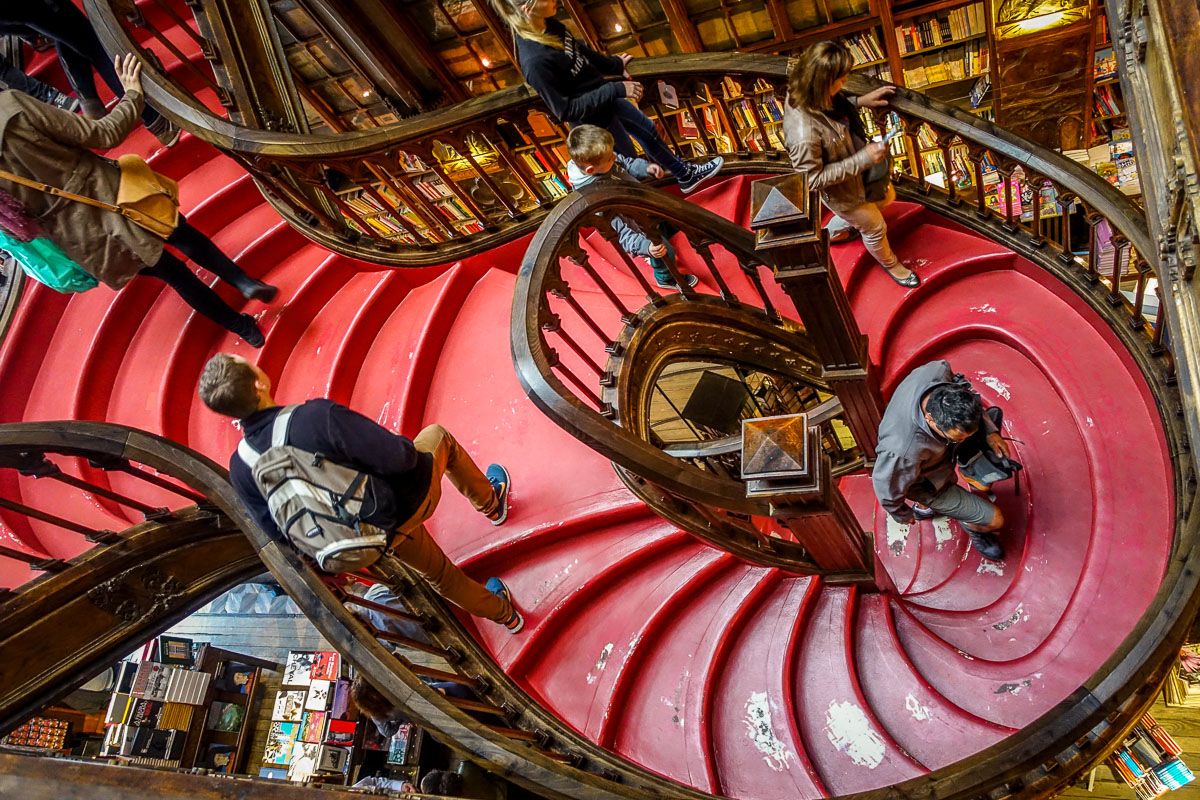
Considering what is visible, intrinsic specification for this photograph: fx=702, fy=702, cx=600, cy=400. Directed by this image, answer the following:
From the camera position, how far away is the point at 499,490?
3344 mm

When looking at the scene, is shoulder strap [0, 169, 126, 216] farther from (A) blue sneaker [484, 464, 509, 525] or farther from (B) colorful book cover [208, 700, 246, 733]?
(B) colorful book cover [208, 700, 246, 733]

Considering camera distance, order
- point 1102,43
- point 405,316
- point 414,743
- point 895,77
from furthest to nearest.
A: point 895,77 → point 1102,43 → point 405,316 → point 414,743

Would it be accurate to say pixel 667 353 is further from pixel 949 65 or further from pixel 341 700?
pixel 949 65

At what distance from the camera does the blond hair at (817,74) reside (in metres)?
2.65

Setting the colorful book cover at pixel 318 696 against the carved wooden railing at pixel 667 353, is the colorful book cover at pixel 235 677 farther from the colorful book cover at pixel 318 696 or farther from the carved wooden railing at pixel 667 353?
the carved wooden railing at pixel 667 353

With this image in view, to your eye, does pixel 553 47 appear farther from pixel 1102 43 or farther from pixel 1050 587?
pixel 1102 43

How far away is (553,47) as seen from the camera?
302 centimetres

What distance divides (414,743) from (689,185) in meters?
3.19

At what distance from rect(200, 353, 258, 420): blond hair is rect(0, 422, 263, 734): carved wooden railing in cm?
52

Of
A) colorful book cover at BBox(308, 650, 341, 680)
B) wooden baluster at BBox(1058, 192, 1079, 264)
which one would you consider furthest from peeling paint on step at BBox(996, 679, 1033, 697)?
colorful book cover at BBox(308, 650, 341, 680)

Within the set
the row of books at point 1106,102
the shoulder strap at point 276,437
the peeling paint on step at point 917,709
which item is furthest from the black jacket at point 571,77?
the row of books at point 1106,102

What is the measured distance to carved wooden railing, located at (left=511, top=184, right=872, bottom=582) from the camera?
224cm

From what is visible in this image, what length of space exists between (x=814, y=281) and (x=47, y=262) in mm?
3589

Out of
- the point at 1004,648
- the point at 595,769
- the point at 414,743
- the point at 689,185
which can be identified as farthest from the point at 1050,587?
the point at 414,743
